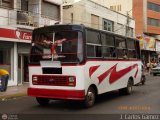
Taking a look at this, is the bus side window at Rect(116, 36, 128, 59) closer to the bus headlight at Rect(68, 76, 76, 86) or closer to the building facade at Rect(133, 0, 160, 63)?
the bus headlight at Rect(68, 76, 76, 86)

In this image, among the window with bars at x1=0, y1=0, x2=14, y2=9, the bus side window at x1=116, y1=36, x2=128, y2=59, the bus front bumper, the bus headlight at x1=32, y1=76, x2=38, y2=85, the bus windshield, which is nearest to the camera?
the bus front bumper

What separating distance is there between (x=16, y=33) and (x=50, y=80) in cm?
1179

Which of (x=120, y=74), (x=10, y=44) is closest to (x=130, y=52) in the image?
(x=120, y=74)

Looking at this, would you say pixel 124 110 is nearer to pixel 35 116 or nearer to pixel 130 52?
pixel 35 116

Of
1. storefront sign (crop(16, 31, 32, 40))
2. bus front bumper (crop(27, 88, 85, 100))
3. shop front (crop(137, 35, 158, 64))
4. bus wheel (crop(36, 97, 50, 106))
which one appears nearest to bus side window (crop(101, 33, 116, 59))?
bus front bumper (crop(27, 88, 85, 100))

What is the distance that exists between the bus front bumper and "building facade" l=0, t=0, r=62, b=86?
400 inches

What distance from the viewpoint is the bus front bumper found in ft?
38.4

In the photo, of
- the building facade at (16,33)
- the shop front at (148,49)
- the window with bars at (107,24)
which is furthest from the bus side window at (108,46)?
the shop front at (148,49)

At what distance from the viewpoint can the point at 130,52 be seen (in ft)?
56.0

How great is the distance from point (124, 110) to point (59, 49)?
3067mm

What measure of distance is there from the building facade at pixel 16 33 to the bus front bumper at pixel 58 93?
1016 cm

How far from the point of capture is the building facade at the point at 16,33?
23094 mm

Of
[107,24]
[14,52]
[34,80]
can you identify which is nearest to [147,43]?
[107,24]

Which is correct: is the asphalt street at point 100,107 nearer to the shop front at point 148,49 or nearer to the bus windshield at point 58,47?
the bus windshield at point 58,47
